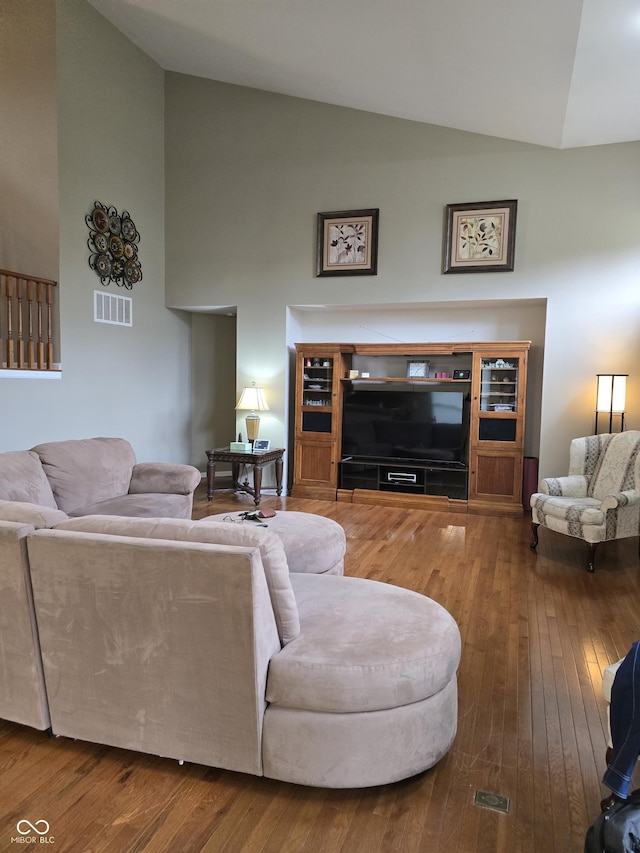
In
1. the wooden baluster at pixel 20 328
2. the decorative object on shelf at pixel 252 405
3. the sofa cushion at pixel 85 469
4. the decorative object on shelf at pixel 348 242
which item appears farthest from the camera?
the decorative object on shelf at pixel 252 405

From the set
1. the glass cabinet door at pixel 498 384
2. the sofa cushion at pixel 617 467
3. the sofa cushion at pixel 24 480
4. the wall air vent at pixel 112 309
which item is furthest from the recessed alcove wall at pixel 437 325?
the sofa cushion at pixel 24 480

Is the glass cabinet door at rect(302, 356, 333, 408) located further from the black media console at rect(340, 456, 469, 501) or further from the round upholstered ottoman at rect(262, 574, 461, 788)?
the round upholstered ottoman at rect(262, 574, 461, 788)

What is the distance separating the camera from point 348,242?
20.3 ft

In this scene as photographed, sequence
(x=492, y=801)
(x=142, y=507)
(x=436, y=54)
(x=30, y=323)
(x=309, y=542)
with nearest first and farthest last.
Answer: (x=492, y=801) → (x=309, y=542) → (x=142, y=507) → (x=436, y=54) → (x=30, y=323)

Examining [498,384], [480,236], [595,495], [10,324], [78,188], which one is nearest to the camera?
[595,495]

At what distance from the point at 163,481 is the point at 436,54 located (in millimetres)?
4102

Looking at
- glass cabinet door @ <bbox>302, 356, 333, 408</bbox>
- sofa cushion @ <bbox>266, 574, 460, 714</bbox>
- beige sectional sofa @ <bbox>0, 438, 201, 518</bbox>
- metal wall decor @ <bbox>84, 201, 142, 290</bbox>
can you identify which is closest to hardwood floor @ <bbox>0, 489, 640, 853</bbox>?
sofa cushion @ <bbox>266, 574, 460, 714</bbox>

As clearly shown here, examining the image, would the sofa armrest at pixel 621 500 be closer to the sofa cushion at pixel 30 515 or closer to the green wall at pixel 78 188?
the sofa cushion at pixel 30 515

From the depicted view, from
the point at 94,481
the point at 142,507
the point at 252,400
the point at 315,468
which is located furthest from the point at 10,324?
the point at 315,468

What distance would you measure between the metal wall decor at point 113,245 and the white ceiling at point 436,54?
1887 mm

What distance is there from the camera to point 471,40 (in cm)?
411

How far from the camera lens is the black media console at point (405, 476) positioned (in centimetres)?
603

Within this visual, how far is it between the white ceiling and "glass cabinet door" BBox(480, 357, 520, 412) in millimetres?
2183

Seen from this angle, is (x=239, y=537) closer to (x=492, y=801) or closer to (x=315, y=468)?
(x=492, y=801)
